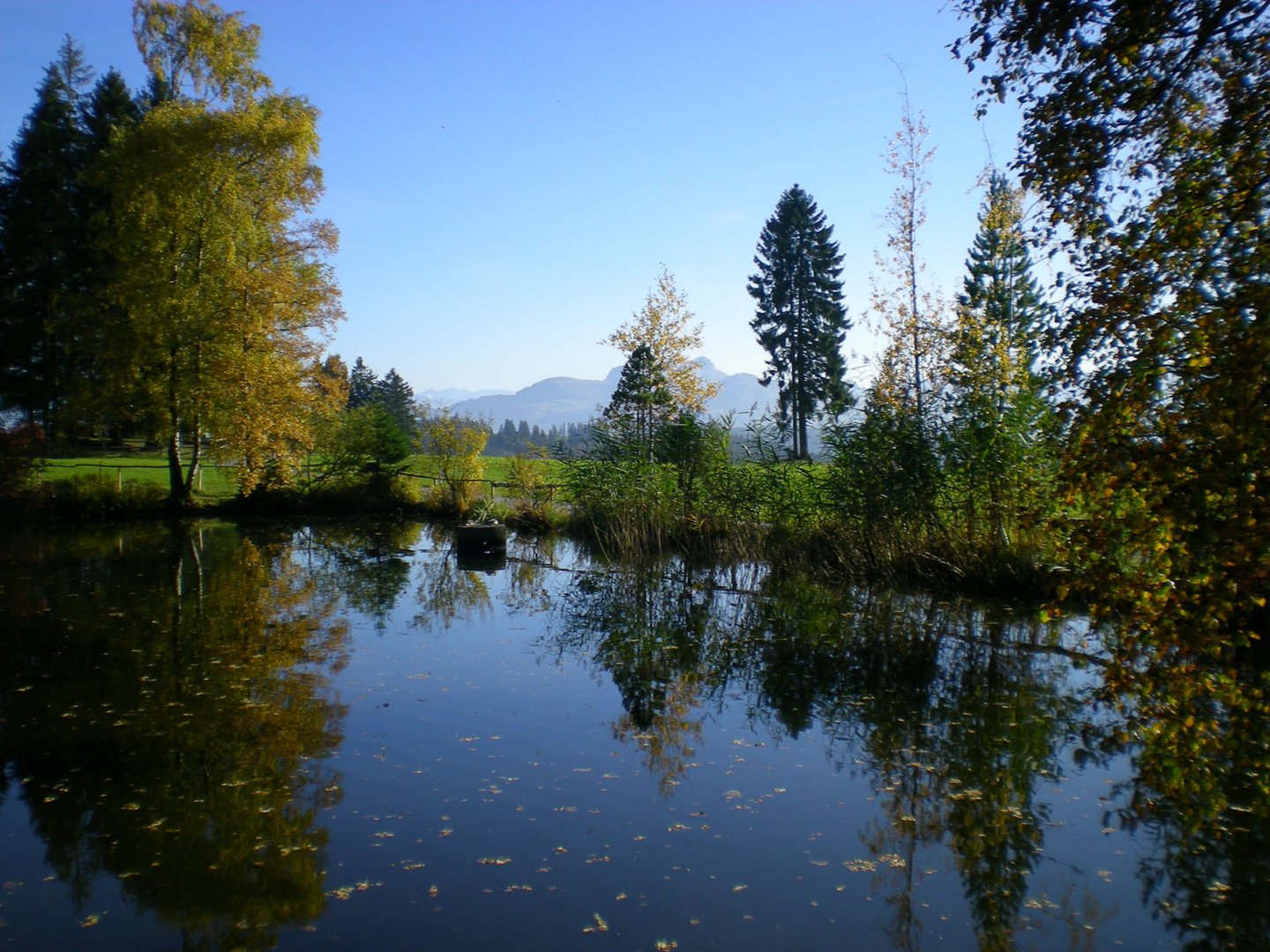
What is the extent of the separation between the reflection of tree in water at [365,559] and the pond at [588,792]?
136cm

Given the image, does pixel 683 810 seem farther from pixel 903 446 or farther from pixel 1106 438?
pixel 903 446

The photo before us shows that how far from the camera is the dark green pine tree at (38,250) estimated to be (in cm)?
3347

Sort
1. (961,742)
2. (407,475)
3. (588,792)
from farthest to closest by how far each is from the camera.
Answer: (407,475) → (961,742) → (588,792)

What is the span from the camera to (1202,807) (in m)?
6.01

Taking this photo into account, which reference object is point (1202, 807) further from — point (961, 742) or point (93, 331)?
point (93, 331)

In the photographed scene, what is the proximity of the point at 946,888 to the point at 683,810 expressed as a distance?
5.77ft

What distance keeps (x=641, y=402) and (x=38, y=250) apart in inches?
1041

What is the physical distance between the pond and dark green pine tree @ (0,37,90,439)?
27.0 metres

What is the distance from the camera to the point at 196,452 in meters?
23.9

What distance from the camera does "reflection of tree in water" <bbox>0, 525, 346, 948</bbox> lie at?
489 cm

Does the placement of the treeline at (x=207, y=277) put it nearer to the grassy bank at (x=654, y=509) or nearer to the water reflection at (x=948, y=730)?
the grassy bank at (x=654, y=509)

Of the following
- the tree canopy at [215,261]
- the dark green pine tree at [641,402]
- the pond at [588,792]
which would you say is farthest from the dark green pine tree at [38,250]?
the pond at [588,792]

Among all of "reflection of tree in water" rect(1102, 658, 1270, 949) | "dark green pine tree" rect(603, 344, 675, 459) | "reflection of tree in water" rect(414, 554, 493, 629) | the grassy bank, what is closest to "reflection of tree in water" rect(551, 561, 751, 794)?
the grassy bank

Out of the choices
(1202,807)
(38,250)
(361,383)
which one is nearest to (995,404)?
(1202,807)
